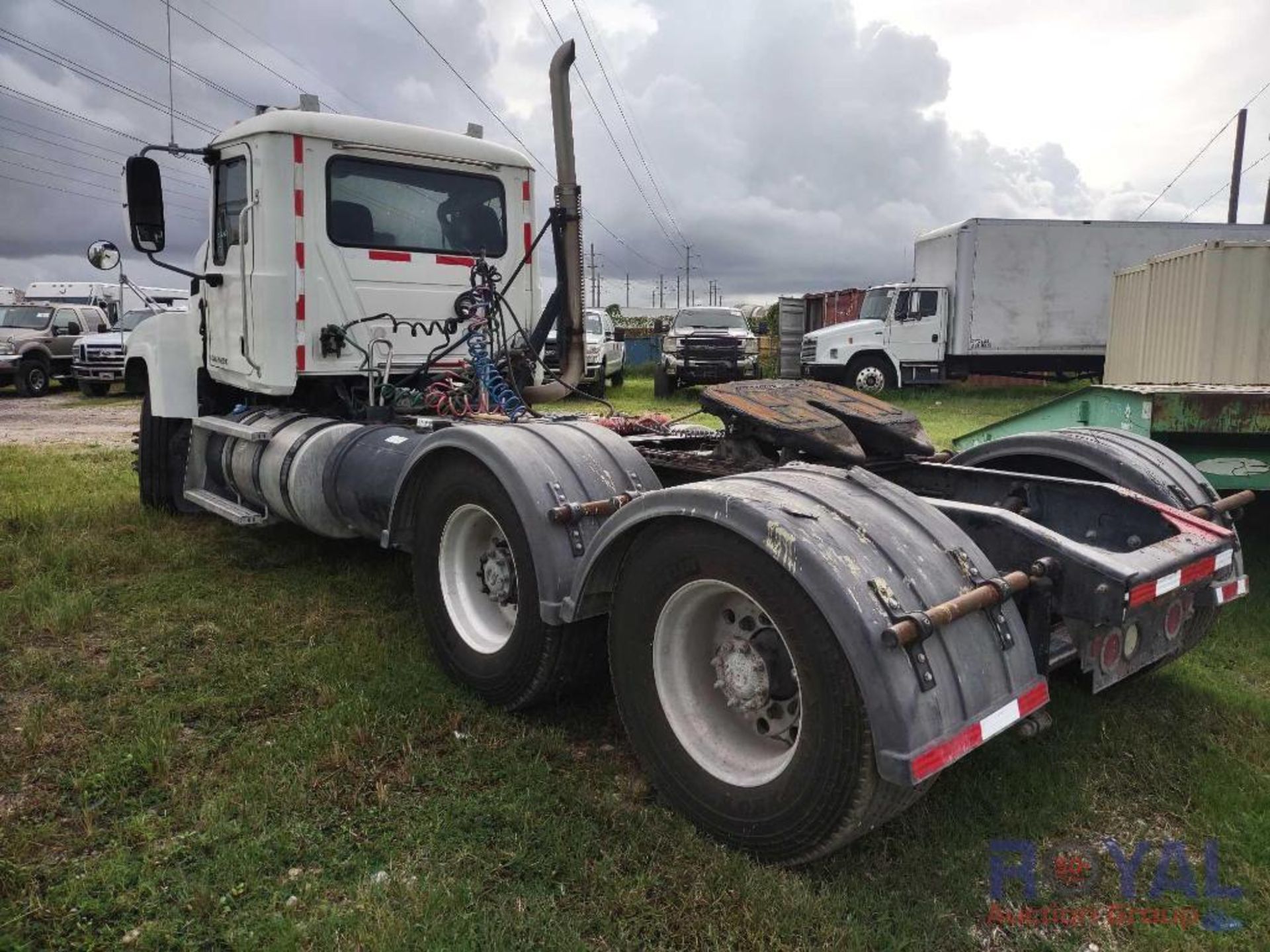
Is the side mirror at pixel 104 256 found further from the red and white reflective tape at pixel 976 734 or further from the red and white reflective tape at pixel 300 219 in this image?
the red and white reflective tape at pixel 976 734

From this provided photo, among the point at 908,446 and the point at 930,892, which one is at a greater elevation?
the point at 908,446

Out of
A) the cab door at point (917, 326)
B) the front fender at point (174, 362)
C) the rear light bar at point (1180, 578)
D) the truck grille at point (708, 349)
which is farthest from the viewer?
the cab door at point (917, 326)

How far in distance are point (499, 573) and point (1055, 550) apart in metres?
2.02

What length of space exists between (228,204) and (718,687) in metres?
4.76

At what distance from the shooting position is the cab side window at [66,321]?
2191 cm

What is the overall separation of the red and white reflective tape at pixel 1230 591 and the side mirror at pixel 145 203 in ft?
18.9

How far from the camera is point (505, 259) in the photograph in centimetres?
614

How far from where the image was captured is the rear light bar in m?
2.53

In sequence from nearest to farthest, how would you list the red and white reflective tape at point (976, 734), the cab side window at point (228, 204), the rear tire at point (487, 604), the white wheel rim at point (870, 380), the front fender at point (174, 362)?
1. the red and white reflective tape at point (976, 734)
2. the rear tire at point (487, 604)
3. the cab side window at point (228, 204)
4. the front fender at point (174, 362)
5. the white wheel rim at point (870, 380)

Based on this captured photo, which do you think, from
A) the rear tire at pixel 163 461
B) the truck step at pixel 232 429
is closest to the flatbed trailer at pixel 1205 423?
the truck step at pixel 232 429

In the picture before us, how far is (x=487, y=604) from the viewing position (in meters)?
3.81

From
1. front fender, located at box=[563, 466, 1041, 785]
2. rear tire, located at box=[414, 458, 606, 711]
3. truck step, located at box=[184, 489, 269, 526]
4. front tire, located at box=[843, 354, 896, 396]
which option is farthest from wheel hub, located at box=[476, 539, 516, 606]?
front tire, located at box=[843, 354, 896, 396]

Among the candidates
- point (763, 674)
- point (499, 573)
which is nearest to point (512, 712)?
point (499, 573)

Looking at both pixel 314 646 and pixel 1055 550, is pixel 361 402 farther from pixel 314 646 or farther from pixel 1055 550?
pixel 1055 550
